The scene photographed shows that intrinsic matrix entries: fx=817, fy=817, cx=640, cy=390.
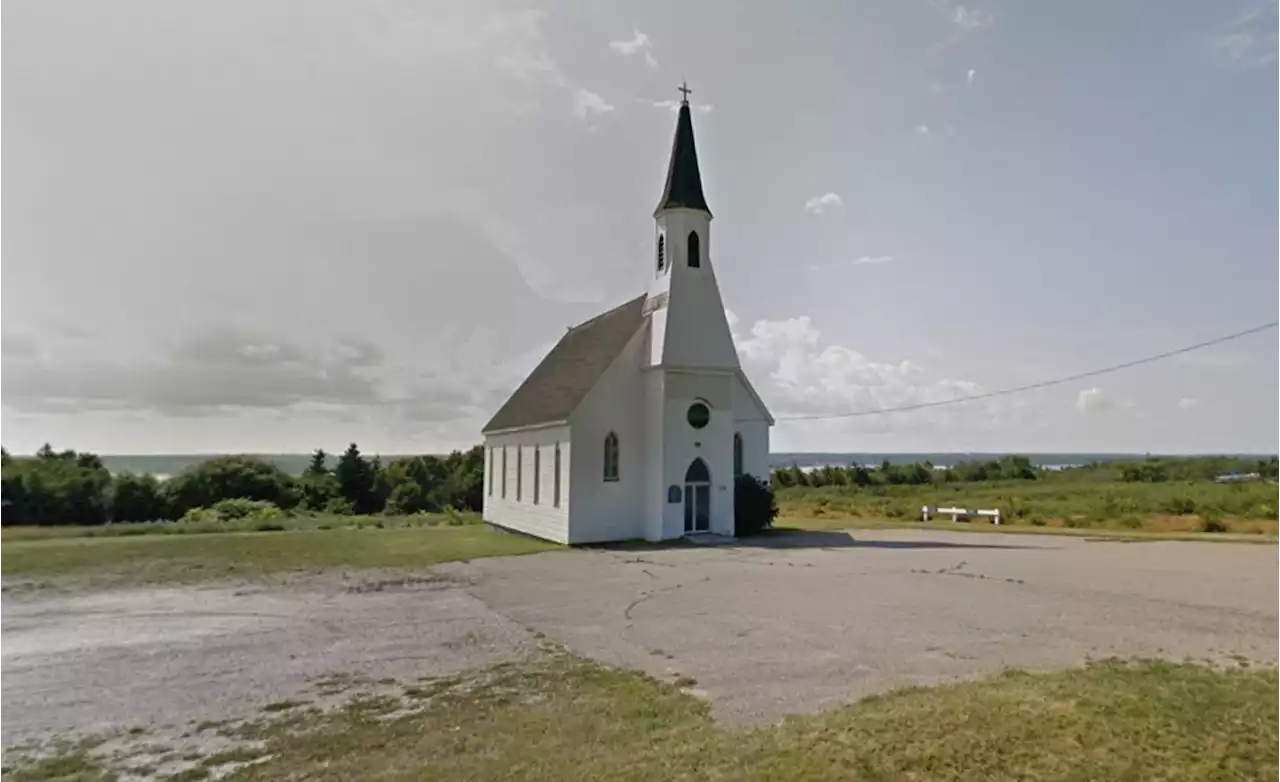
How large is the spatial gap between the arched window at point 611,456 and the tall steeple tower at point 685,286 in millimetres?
2725

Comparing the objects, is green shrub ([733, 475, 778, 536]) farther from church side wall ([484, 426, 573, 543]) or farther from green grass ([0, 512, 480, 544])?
green grass ([0, 512, 480, 544])

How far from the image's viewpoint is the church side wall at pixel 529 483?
83.0 feet

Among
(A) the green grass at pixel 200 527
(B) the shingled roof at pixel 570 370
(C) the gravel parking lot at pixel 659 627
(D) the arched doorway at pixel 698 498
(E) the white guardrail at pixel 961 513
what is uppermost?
(B) the shingled roof at pixel 570 370

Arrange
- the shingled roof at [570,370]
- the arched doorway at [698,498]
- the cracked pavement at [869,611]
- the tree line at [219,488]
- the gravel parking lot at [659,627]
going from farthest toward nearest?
the tree line at [219,488] → the shingled roof at [570,370] → the arched doorway at [698,498] → the cracked pavement at [869,611] → the gravel parking lot at [659,627]

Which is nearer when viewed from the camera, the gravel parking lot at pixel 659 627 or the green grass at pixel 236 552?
the gravel parking lot at pixel 659 627

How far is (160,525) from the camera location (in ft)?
104

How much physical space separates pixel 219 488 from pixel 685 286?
161ft

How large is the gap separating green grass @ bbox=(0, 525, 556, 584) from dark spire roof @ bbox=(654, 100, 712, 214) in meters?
12.0

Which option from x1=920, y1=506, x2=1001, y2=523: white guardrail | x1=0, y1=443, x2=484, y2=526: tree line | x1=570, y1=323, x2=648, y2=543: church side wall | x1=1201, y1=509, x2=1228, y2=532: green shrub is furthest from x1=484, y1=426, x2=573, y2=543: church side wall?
x1=1201, y1=509, x2=1228, y2=532: green shrub

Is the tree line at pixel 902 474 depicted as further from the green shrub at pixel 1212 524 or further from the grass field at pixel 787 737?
the grass field at pixel 787 737

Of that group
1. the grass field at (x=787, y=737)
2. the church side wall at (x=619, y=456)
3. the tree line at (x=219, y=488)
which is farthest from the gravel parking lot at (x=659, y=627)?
the tree line at (x=219, y=488)

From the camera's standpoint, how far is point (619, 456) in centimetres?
2556

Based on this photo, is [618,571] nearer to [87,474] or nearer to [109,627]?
[109,627]

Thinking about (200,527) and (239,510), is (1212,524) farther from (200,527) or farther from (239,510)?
(239,510)
